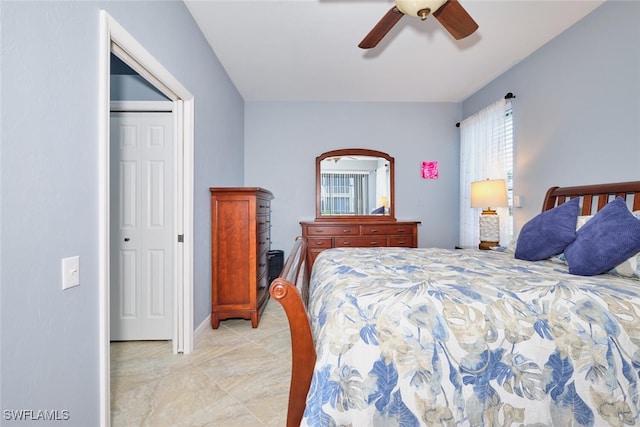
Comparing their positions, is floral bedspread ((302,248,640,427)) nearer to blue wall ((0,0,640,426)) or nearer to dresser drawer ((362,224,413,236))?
blue wall ((0,0,640,426))

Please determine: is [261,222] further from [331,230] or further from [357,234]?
[357,234]

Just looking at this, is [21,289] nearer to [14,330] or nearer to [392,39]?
[14,330]

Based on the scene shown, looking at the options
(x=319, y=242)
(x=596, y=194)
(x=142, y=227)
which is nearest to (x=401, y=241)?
(x=319, y=242)

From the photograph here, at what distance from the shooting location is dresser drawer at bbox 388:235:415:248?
4176mm

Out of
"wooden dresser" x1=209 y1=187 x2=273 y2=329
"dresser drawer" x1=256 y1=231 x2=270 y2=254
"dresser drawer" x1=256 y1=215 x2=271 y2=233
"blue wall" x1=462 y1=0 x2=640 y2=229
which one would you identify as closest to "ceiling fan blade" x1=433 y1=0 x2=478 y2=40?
"blue wall" x1=462 y1=0 x2=640 y2=229

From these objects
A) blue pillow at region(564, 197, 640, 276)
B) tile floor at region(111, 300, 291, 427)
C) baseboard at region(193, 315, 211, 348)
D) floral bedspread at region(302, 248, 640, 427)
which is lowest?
tile floor at region(111, 300, 291, 427)

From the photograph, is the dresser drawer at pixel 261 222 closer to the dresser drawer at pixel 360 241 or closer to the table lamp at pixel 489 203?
the dresser drawer at pixel 360 241

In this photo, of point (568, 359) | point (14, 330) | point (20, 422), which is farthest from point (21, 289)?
point (568, 359)

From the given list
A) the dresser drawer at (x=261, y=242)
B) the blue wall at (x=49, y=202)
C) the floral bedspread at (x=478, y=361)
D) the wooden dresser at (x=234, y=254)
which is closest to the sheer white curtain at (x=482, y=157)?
the floral bedspread at (x=478, y=361)

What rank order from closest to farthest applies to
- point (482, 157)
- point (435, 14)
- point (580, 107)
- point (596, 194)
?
point (435, 14), point (596, 194), point (580, 107), point (482, 157)

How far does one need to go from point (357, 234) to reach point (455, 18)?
2.78 meters

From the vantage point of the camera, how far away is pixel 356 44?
9.62ft

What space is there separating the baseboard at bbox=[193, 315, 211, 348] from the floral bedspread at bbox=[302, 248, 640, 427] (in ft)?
6.12

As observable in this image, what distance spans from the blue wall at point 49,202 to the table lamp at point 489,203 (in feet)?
11.3
